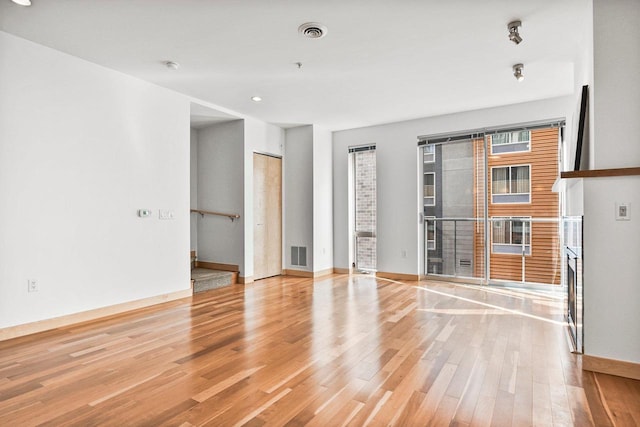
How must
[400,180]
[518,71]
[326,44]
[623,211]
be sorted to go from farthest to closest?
1. [400,180]
2. [518,71]
3. [326,44]
4. [623,211]

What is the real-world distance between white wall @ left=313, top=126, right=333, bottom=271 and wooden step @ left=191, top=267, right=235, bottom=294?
1.63m

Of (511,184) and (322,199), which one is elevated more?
(511,184)

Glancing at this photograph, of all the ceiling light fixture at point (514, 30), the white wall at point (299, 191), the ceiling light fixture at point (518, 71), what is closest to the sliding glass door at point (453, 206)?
the ceiling light fixture at point (518, 71)

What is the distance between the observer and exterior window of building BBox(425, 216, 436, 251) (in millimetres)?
6176

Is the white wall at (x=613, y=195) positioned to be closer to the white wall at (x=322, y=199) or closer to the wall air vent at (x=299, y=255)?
the white wall at (x=322, y=199)

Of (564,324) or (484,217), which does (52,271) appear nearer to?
(564,324)

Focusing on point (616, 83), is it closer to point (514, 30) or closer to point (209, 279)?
point (514, 30)

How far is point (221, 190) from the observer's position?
20.6 ft

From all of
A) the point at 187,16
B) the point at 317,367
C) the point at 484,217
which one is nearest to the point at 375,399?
the point at 317,367

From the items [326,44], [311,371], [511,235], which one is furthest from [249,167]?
[511,235]

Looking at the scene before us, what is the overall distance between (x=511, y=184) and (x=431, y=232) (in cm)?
147

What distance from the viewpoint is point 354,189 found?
711 cm

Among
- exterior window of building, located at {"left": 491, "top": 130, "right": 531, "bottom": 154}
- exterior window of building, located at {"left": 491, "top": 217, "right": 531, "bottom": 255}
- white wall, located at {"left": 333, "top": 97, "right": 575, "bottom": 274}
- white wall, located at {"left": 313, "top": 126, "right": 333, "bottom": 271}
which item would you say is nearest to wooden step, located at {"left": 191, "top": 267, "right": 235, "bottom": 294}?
white wall, located at {"left": 313, "top": 126, "right": 333, "bottom": 271}

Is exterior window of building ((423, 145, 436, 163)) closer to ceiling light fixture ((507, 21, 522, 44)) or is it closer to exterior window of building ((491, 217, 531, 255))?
exterior window of building ((491, 217, 531, 255))
